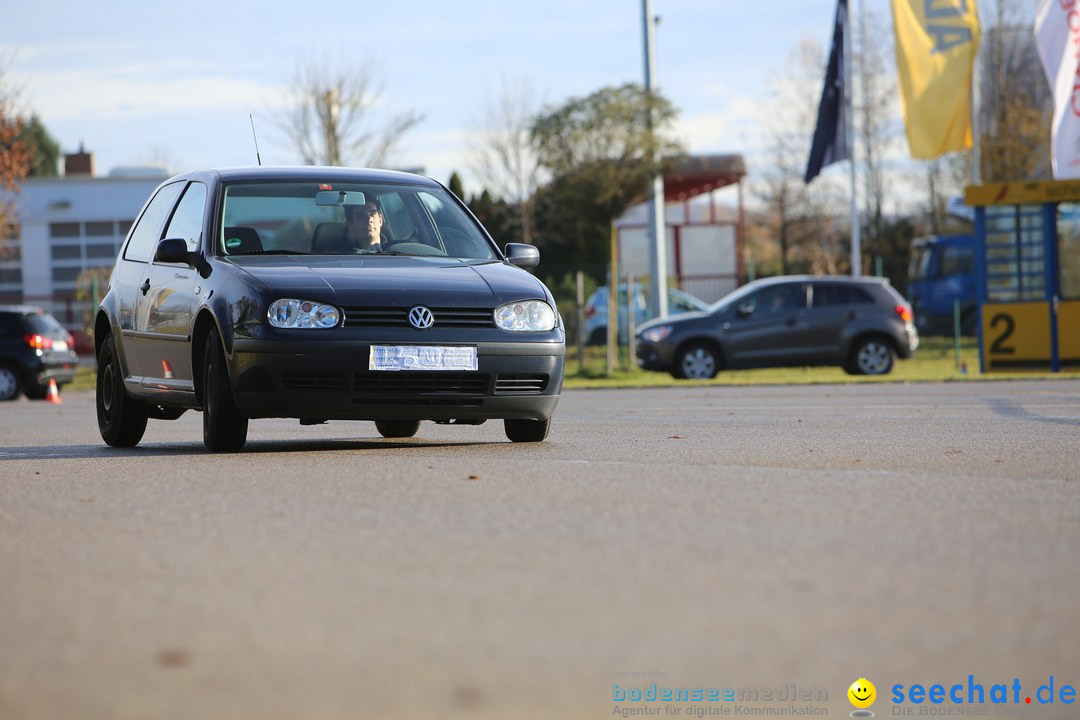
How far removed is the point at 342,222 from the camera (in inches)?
401

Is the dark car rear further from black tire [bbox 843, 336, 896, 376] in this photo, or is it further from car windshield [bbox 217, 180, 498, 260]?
car windshield [bbox 217, 180, 498, 260]

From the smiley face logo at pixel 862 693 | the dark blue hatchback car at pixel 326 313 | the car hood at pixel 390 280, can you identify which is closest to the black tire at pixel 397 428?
the dark blue hatchback car at pixel 326 313

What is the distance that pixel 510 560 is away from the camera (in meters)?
5.19

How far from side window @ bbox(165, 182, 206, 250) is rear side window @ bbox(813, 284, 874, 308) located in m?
16.3

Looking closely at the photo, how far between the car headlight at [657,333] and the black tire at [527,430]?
1560 cm

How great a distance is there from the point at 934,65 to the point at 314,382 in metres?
20.7

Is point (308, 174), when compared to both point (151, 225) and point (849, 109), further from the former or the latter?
point (849, 109)

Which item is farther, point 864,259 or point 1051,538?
point 864,259

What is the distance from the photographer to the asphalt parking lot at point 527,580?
12.0 feet

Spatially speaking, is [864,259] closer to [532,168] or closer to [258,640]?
[532,168]

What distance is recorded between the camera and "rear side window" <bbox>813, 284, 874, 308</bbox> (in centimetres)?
2577

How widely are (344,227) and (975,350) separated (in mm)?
25731

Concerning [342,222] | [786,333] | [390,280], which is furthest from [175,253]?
[786,333]

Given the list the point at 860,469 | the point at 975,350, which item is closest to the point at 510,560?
the point at 860,469
